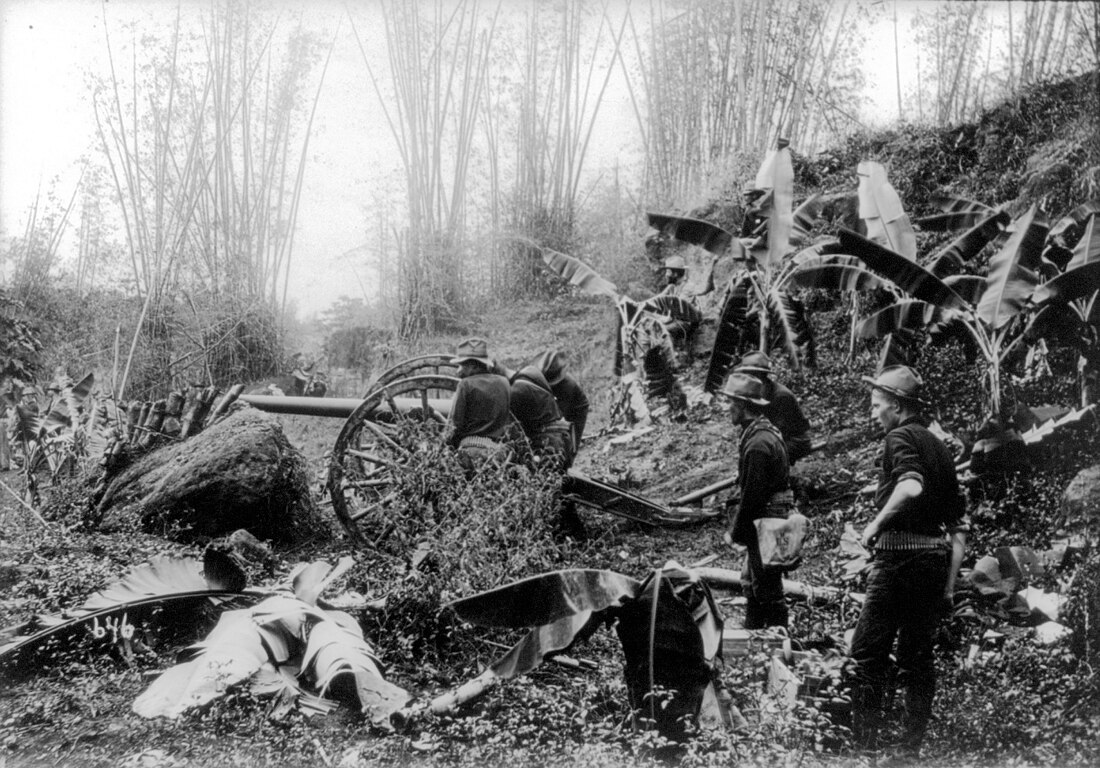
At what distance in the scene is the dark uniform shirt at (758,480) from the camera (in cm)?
327

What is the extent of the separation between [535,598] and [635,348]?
94.3 inches

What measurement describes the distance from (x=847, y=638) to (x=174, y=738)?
2.59 metres

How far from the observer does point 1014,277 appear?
3.45 m

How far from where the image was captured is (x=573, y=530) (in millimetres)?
3990

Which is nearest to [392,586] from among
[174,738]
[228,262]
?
[174,738]

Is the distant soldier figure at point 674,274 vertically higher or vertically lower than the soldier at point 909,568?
higher

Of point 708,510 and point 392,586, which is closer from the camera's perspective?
point 392,586

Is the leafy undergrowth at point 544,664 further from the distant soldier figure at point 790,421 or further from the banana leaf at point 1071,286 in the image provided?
the banana leaf at point 1071,286

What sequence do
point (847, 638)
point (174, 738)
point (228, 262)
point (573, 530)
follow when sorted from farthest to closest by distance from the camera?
1. point (228, 262)
2. point (573, 530)
3. point (847, 638)
4. point (174, 738)

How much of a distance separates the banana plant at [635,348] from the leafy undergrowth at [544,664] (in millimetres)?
568

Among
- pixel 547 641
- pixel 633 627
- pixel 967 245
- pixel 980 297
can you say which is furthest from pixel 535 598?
pixel 967 245

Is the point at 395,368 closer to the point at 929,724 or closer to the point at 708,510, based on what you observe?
the point at 708,510

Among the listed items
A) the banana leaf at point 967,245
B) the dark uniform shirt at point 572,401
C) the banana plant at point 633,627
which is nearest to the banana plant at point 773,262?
the banana leaf at point 967,245

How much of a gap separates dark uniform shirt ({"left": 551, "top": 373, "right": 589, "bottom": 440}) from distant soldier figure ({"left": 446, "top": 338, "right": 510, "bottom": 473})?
1.56 ft
